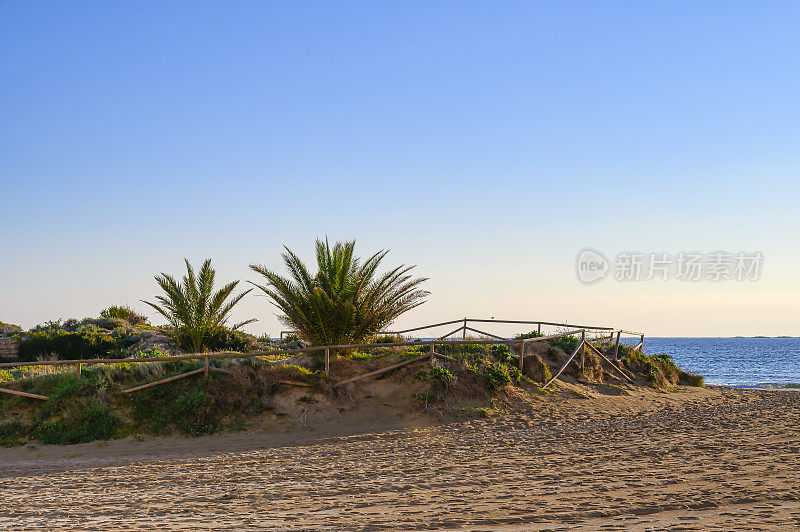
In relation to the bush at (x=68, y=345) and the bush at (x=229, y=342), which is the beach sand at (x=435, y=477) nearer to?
the bush at (x=229, y=342)

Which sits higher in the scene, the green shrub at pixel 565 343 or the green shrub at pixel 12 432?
the green shrub at pixel 565 343

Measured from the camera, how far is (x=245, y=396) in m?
14.2

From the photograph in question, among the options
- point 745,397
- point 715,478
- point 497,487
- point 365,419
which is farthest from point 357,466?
point 745,397

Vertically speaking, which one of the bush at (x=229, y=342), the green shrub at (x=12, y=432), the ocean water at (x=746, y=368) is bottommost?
the ocean water at (x=746, y=368)

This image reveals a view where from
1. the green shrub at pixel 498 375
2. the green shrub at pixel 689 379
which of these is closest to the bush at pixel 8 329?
the green shrub at pixel 498 375

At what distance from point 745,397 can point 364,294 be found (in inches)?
545

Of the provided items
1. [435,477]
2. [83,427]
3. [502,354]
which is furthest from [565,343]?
[83,427]

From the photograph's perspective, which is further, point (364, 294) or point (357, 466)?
point (364, 294)

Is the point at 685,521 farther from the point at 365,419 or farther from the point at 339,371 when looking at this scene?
the point at 339,371

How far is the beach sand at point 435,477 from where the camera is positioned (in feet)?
21.6

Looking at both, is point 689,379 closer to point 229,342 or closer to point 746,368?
point 229,342

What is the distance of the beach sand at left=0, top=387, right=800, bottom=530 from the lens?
6.57m

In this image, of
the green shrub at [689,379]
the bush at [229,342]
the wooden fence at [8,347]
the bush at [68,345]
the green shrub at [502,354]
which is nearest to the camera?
the green shrub at [502,354]

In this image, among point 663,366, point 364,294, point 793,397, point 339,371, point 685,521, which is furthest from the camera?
point 663,366
